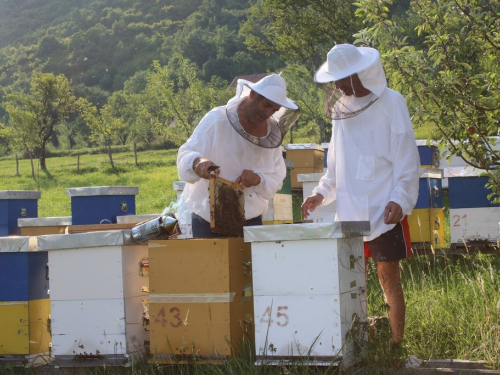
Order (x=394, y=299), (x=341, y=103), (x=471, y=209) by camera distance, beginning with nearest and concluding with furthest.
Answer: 1. (x=394, y=299)
2. (x=341, y=103)
3. (x=471, y=209)

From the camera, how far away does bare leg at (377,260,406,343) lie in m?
3.12

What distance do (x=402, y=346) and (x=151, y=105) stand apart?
54.7m

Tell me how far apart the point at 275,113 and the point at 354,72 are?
2.44 ft

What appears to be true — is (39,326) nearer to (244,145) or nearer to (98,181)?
(244,145)

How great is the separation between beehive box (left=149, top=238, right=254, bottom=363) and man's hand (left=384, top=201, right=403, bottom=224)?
727 mm

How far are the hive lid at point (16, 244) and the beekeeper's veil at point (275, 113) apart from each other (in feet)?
4.38

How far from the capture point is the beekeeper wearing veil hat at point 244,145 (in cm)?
345

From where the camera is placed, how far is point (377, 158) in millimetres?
3146

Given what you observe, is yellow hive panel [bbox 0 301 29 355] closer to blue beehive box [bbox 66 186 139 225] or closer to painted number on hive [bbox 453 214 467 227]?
blue beehive box [bbox 66 186 139 225]

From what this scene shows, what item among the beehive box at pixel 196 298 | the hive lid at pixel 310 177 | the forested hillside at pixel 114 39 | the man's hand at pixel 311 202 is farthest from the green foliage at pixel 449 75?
the forested hillside at pixel 114 39

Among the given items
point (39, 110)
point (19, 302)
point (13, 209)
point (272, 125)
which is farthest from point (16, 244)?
point (39, 110)

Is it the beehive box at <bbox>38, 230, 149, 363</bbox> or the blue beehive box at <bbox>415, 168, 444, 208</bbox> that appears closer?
the beehive box at <bbox>38, 230, 149, 363</bbox>

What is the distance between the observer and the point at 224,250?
300 cm

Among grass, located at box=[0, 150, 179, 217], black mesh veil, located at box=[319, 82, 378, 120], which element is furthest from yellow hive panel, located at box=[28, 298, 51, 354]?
grass, located at box=[0, 150, 179, 217]
